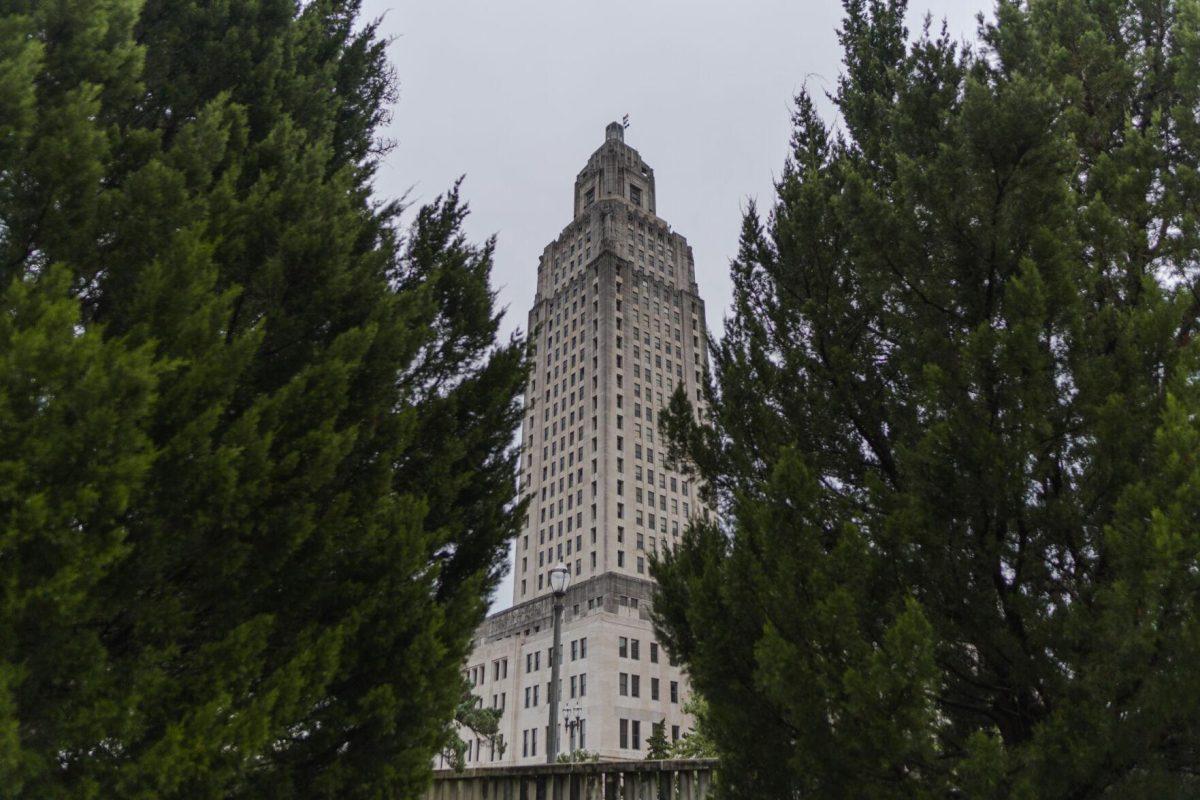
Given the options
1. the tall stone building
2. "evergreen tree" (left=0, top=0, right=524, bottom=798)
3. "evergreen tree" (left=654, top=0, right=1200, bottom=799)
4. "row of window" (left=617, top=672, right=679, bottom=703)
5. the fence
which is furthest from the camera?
the tall stone building

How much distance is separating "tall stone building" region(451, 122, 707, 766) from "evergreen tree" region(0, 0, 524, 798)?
50.4m

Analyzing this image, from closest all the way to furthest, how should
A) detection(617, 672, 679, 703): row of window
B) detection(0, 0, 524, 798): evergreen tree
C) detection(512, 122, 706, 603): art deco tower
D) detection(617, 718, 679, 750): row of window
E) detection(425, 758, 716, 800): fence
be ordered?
detection(0, 0, 524, 798): evergreen tree, detection(425, 758, 716, 800): fence, detection(617, 718, 679, 750): row of window, detection(617, 672, 679, 703): row of window, detection(512, 122, 706, 603): art deco tower

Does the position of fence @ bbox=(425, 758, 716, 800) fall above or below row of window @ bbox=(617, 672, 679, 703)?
below

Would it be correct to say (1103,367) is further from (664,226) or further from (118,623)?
(664,226)

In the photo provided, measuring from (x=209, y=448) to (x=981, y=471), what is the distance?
589 centimetres

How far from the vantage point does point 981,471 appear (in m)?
5.91

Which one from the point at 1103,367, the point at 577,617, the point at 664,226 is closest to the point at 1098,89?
the point at 1103,367

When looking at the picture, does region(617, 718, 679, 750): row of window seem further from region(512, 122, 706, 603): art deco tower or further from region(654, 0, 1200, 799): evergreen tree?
region(654, 0, 1200, 799): evergreen tree

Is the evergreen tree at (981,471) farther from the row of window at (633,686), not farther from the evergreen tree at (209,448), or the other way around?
the row of window at (633,686)

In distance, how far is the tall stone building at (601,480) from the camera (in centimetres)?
6538

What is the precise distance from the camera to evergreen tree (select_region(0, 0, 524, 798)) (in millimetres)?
4543

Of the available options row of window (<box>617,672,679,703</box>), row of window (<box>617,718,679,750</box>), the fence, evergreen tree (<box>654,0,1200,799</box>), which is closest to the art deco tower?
row of window (<box>617,672,679,703</box>)

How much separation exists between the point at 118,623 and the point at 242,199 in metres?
4.34

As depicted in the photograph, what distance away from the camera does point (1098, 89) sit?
353 inches
